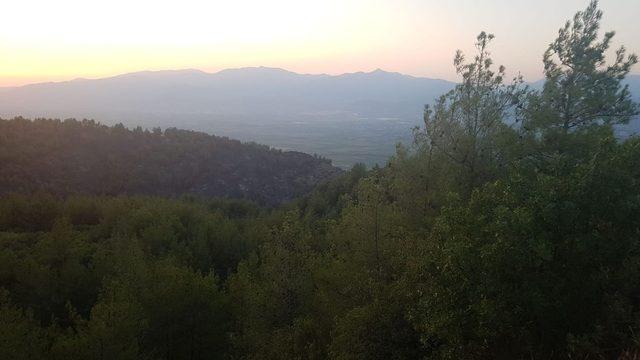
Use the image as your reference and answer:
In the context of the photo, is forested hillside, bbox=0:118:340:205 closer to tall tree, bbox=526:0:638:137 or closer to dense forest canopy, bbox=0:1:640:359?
dense forest canopy, bbox=0:1:640:359

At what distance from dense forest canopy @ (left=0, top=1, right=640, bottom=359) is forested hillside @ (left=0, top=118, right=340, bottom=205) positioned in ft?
170

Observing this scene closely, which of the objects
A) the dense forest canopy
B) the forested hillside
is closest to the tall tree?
the dense forest canopy

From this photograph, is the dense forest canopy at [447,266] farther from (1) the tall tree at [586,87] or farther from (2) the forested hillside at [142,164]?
(2) the forested hillside at [142,164]

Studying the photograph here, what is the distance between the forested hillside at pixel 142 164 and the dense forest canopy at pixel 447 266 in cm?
5168

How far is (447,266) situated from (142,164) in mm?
90411

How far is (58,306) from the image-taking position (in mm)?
24719

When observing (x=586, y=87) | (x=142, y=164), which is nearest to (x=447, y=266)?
(x=586, y=87)

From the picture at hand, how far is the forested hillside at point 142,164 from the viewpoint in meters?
74.6

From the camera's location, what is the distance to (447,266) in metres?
9.94

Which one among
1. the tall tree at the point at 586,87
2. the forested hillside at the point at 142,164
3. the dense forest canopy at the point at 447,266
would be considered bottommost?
the forested hillside at the point at 142,164

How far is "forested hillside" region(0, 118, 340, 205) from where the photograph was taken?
74.6 metres

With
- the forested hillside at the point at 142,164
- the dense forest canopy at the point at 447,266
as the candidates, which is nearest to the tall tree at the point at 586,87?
the dense forest canopy at the point at 447,266

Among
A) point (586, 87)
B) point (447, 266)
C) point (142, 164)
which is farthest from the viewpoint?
point (142, 164)

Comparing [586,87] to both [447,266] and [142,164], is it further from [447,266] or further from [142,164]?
[142,164]
